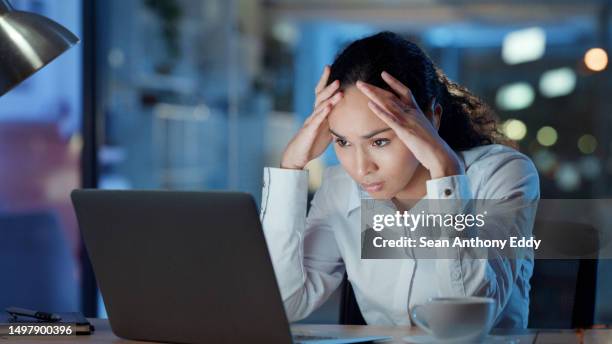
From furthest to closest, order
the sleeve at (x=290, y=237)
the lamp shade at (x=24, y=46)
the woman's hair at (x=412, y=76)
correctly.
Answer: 1. the woman's hair at (x=412, y=76)
2. the sleeve at (x=290, y=237)
3. the lamp shade at (x=24, y=46)

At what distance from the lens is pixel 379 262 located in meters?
2.04

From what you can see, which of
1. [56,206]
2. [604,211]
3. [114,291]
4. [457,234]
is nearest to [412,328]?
[457,234]

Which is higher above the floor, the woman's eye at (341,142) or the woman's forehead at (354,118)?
the woman's forehead at (354,118)

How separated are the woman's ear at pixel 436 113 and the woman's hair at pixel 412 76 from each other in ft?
0.04

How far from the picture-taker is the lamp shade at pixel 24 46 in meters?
1.77

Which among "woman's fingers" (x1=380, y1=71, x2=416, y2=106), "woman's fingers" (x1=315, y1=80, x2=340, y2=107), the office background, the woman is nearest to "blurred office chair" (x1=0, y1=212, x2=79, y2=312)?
the office background

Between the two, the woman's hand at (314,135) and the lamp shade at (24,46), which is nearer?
the lamp shade at (24,46)

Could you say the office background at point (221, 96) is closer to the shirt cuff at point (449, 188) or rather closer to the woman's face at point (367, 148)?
the woman's face at point (367, 148)

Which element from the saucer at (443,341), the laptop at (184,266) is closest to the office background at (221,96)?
the saucer at (443,341)

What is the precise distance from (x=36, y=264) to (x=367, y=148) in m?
2.64

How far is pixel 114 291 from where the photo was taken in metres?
1.56

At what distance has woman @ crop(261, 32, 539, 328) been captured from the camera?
6.46 ft

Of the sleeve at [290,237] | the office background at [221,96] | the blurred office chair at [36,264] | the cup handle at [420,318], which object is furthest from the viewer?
the blurred office chair at [36,264]

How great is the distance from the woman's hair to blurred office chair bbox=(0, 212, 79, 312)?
2.48m
